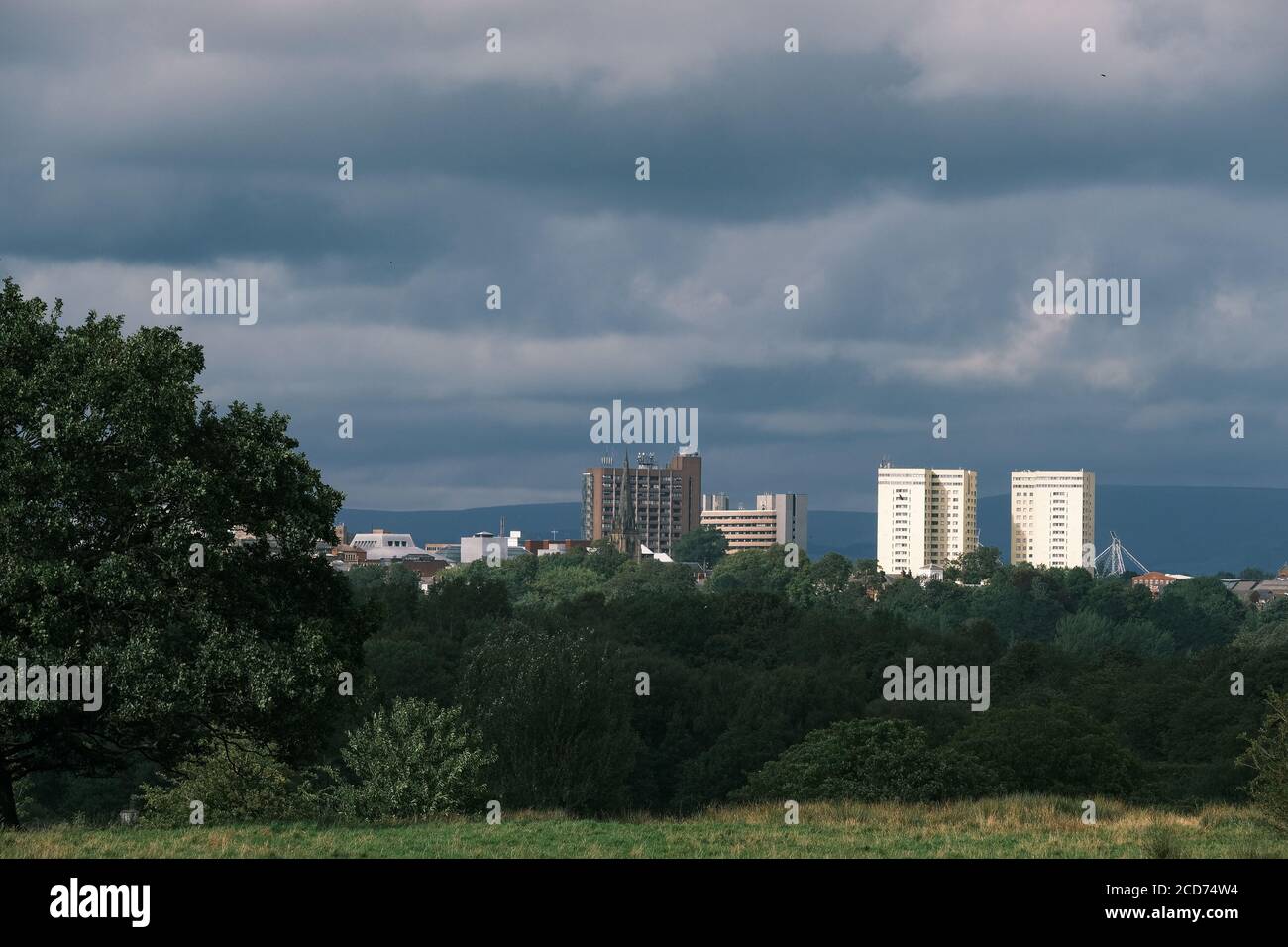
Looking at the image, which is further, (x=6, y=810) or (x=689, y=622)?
(x=689, y=622)

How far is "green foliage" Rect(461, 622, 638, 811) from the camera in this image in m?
72.0

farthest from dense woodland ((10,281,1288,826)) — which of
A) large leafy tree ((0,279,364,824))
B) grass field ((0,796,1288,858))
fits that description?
grass field ((0,796,1288,858))

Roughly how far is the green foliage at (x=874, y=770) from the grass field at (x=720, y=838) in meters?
27.0

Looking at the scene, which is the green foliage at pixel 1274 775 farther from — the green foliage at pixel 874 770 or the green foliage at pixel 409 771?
the green foliage at pixel 874 770

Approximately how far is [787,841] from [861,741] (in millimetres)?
38307

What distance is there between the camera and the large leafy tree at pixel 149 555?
27.6 meters

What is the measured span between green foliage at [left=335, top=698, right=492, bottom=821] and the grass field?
11105 mm

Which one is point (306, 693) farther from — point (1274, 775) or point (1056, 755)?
point (1056, 755)

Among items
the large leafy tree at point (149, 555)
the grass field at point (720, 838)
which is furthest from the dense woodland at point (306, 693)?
the grass field at point (720, 838)

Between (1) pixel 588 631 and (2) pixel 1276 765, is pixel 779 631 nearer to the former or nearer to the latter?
(1) pixel 588 631

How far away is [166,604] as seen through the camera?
28734 mm

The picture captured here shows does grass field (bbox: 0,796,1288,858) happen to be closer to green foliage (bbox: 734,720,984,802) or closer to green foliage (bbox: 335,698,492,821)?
green foliage (bbox: 335,698,492,821)

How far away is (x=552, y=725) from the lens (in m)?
74.8
